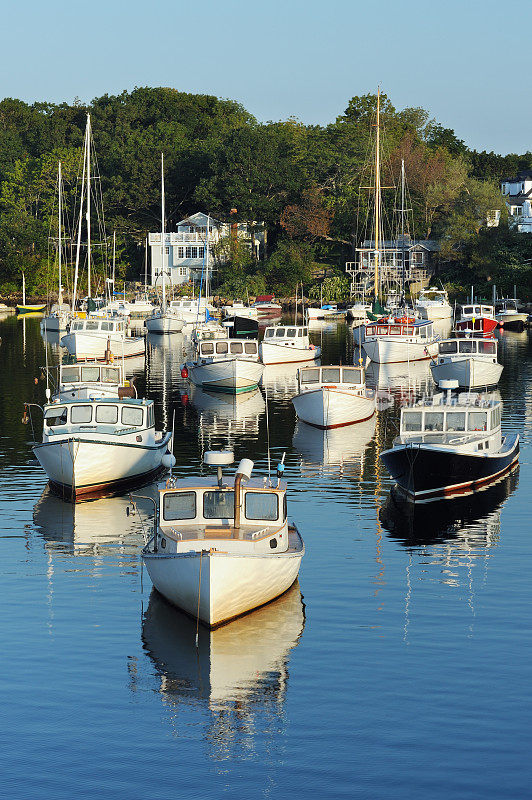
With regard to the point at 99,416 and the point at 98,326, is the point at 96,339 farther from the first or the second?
the point at 99,416

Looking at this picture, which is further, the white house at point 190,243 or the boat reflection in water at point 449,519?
the white house at point 190,243

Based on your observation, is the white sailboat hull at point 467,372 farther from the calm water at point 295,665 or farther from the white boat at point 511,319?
the white boat at point 511,319

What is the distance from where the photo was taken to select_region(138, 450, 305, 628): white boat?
2773 cm

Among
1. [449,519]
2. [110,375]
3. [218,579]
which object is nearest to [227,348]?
[110,375]

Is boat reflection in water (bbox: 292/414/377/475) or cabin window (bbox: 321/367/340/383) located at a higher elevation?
cabin window (bbox: 321/367/340/383)

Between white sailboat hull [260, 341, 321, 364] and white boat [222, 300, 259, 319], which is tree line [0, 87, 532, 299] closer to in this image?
white boat [222, 300, 259, 319]

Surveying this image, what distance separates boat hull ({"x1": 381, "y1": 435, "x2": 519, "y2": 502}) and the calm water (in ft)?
2.96

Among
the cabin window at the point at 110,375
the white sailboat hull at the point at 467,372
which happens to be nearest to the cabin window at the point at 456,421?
the cabin window at the point at 110,375

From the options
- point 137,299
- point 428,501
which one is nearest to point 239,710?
point 428,501

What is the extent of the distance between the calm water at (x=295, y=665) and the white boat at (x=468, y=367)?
3333 centimetres

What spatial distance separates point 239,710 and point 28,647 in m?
6.62

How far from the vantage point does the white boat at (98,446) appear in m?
43.0

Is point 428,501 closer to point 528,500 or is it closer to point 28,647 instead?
point 528,500

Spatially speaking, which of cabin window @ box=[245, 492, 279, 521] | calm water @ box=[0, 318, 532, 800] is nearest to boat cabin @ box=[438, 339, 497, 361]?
calm water @ box=[0, 318, 532, 800]
